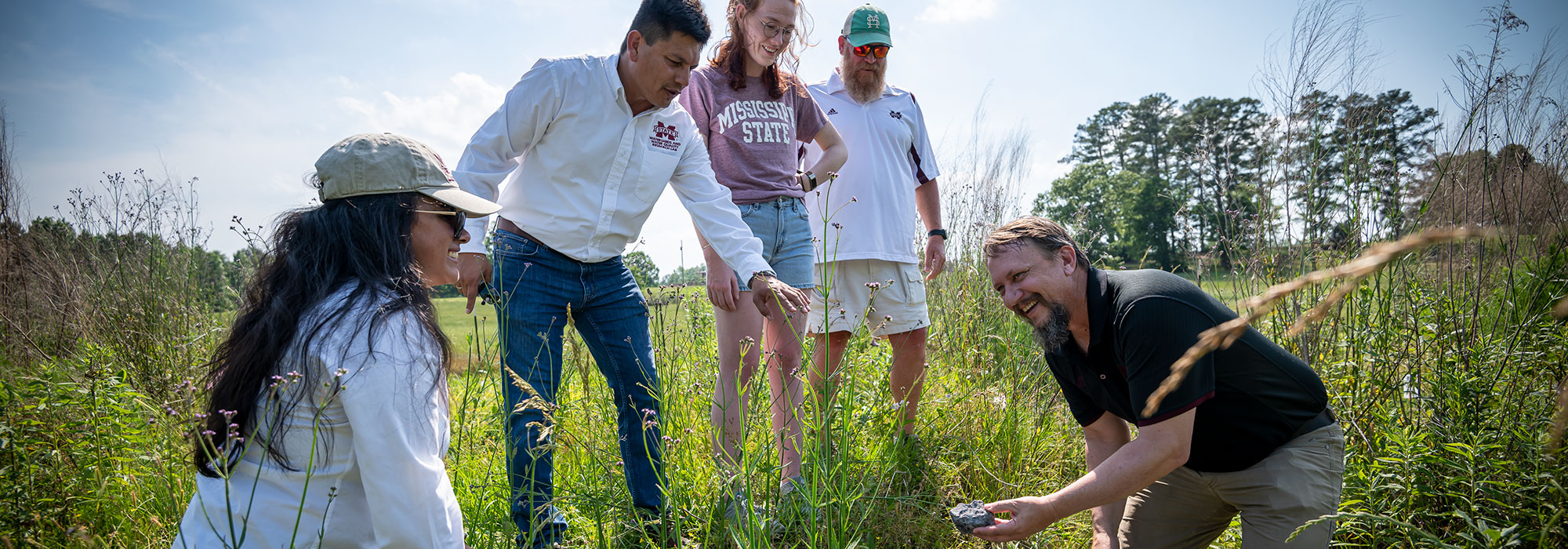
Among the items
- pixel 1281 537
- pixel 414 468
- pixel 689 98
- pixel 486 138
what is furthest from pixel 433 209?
pixel 1281 537

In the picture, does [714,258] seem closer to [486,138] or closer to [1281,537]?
[486,138]

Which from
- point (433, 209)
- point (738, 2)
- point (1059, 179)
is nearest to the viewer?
point (433, 209)

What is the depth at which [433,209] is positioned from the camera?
1717 mm

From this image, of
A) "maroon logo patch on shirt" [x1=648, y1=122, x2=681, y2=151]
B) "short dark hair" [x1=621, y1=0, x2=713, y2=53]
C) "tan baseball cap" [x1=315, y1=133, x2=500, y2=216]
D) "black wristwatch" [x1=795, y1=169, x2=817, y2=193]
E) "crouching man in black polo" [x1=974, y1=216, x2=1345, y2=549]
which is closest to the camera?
"tan baseball cap" [x1=315, y1=133, x2=500, y2=216]

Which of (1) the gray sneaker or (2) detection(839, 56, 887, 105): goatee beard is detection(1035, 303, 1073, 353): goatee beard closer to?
(1) the gray sneaker

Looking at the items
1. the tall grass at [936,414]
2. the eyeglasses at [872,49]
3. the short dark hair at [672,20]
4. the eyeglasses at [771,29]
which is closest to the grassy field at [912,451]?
the tall grass at [936,414]

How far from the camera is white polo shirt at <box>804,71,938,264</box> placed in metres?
3.48

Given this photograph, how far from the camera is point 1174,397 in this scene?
1955 mm

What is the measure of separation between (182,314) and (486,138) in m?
2.95

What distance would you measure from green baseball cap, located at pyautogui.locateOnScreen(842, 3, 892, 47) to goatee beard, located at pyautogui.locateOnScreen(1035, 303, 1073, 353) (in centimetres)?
175

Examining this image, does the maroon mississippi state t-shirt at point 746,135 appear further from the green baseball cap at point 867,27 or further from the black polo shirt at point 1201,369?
the black polo shirt at point 1201,369

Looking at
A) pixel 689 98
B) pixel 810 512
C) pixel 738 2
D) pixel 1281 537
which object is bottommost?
pixel 1281 537

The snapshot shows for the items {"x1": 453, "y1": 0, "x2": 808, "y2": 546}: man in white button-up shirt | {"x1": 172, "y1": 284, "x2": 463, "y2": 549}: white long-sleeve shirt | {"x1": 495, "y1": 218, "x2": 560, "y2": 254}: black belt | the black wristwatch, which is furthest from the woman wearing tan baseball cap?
the black wristwatch

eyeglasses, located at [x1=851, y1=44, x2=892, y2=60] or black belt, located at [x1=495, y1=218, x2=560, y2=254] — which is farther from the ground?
eyeglasses, located at [x1=851, y1=44, x2=892, y2=60]
